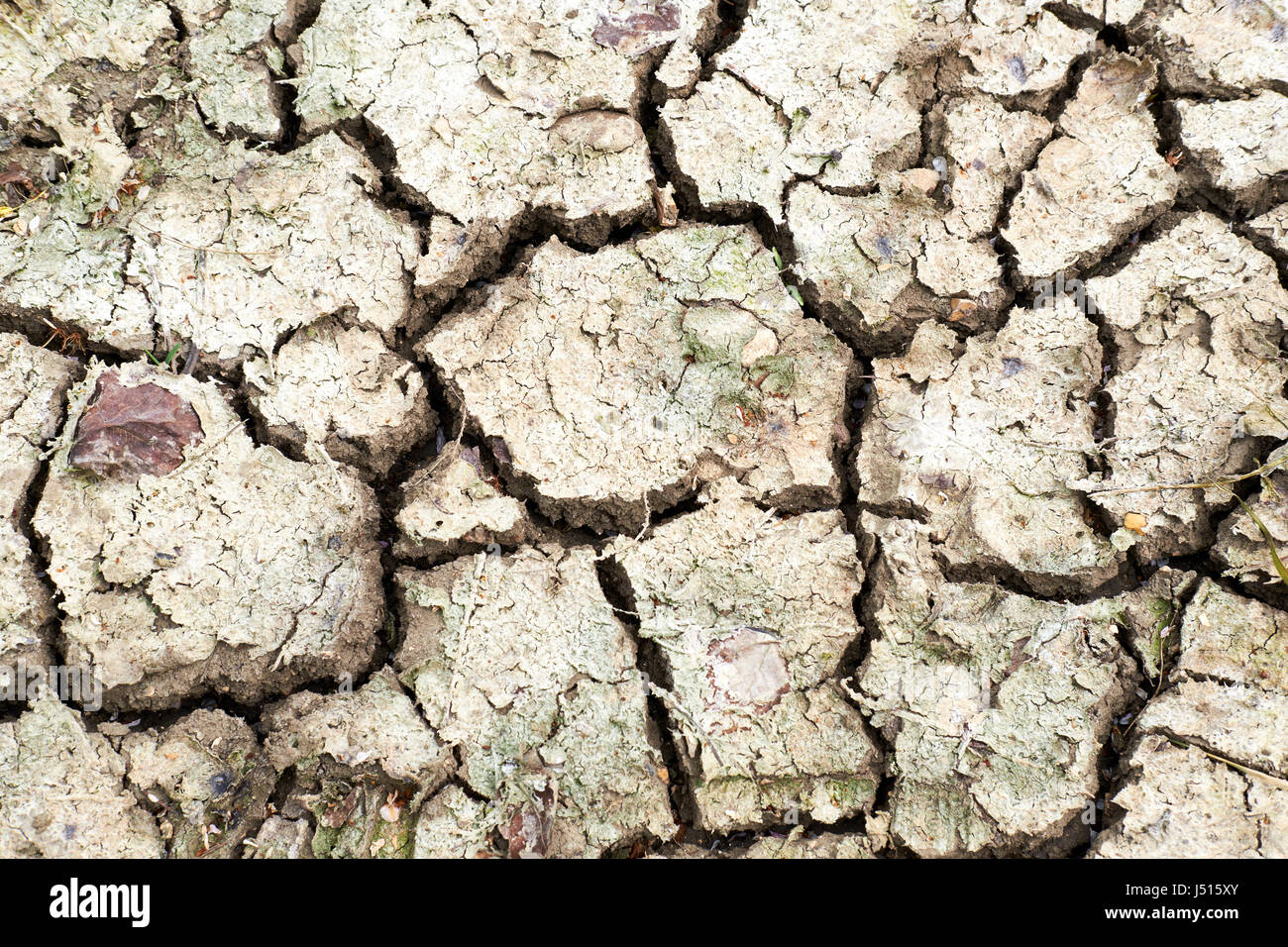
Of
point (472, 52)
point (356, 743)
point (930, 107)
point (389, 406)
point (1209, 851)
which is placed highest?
point (472, 52)

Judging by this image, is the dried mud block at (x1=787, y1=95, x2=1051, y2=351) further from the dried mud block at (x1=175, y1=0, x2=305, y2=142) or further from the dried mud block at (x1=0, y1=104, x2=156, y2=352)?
the dried mud block at (x1=0, y1=104, x2=156, y2=352)

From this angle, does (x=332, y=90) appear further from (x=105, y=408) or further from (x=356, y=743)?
(x=356, y=743)

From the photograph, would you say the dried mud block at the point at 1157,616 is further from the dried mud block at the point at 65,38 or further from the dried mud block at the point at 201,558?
the dried mud block at the point at 65,38

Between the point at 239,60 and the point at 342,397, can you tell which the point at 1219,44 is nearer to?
the point at 342,397

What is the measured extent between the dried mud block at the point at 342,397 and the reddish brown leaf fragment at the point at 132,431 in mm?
150

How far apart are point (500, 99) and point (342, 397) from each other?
2.67 feet

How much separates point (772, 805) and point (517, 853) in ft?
1.69

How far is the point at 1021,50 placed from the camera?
2.11m

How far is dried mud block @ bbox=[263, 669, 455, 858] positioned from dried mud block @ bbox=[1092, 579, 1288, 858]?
1.33 meters

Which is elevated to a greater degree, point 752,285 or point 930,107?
point 930,107

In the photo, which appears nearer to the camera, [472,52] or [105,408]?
[105,408]

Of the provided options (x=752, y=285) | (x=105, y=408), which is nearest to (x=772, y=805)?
(x=752, y=285)
